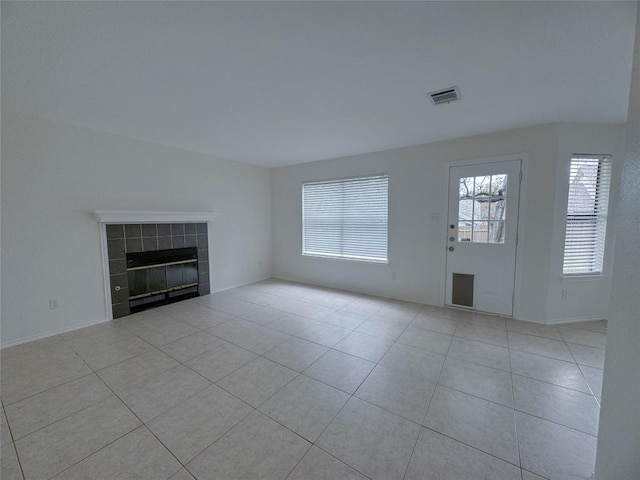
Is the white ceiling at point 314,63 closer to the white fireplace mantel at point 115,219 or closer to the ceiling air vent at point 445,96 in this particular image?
the ceiling air vent at point 445,96

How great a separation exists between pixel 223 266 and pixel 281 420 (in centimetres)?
349

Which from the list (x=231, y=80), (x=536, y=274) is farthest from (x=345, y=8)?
(x=536, y=274)

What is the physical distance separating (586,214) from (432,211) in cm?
178

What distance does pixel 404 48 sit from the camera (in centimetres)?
166

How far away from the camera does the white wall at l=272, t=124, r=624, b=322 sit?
2990mm

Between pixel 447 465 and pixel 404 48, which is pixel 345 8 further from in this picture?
pixel 447 465

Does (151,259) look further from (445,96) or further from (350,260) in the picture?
(445,96)

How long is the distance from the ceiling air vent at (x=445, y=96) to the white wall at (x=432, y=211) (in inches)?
52.8

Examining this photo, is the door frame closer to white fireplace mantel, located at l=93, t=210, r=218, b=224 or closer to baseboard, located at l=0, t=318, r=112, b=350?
white fireplace mantel, located at l=93, t=210, r=218, b=224

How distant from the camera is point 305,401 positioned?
1815mm

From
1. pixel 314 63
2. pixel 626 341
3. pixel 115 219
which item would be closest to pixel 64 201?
pixel 115 219

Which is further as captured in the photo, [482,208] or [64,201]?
[482,208]

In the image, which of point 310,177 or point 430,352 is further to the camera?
point 310,177

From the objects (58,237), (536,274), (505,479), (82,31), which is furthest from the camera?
(536,274)
